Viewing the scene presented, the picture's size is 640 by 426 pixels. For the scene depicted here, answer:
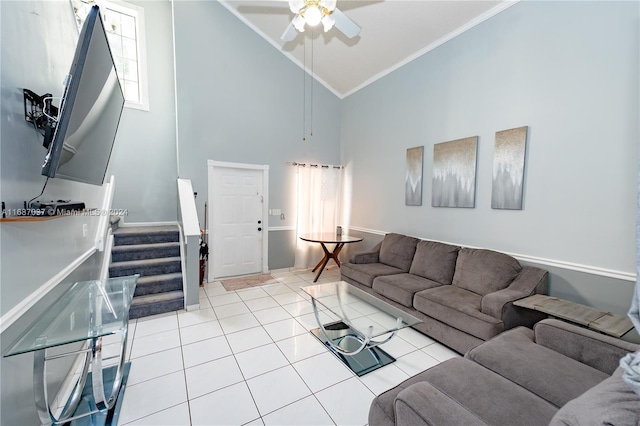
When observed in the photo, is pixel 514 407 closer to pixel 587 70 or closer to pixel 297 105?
pixel 587 70

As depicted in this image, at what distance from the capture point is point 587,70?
238 cm

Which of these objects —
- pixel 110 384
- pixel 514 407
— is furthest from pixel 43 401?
pixel 514 407

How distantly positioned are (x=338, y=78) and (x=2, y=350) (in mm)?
5358

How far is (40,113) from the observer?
5.25ft

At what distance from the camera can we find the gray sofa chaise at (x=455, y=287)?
2.35 m

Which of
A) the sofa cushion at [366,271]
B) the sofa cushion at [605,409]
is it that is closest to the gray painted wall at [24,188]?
the sofa cushion at [605,409]

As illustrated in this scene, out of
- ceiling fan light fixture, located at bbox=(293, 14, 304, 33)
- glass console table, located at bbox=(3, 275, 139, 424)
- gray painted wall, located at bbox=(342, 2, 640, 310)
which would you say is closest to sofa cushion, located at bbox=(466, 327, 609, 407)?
gray painted wall, located at bbox=(342, 2, 640, 310)

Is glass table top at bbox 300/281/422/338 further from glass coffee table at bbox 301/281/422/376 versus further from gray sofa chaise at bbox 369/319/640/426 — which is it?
gray sofa chaise at bbox 369/319/640/426

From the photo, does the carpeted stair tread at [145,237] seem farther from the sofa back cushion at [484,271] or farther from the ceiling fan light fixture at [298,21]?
the sofa back cushion at [484,271]

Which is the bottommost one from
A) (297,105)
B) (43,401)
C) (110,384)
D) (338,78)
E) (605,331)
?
(110,384)

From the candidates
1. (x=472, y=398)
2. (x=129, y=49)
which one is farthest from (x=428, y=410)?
(x=129, y=49)

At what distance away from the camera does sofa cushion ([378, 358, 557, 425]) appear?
3.74 feet

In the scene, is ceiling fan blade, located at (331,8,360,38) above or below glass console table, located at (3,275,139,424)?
above

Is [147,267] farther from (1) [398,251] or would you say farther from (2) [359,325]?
(1) [398,251]
